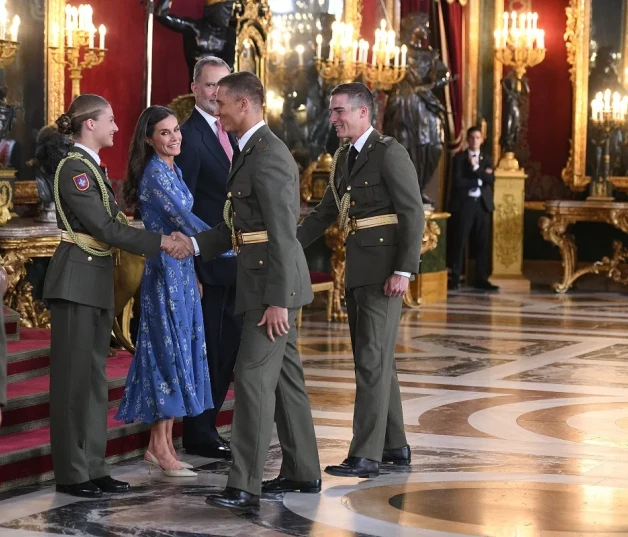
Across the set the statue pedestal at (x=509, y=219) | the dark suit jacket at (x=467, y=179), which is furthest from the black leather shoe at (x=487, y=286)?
the dark suit jacket at (x=467, y=179)

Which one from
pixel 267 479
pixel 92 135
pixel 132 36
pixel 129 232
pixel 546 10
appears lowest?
pixel 267 479

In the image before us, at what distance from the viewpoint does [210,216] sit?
5.27m

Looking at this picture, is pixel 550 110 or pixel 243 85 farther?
pixel 550 110

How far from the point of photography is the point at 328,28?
37.2ft

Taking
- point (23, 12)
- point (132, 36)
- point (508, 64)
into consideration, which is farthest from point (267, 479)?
point (508, 64)

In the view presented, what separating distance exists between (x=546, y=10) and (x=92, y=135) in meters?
10.8

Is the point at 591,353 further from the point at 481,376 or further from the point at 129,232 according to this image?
the point at 129,232

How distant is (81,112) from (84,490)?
1.29 m

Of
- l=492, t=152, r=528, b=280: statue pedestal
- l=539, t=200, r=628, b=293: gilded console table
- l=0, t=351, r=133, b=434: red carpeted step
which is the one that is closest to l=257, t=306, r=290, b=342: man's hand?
l=0, t=351, r=133, b=434: red carpeted step

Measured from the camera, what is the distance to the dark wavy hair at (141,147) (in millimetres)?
4879

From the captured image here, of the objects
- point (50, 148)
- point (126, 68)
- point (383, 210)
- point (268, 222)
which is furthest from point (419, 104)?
point (268, 222)

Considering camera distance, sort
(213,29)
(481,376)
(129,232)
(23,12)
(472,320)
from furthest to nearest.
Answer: (472,320)
(213,29)
(23,12)
(481,376)
(129,232)

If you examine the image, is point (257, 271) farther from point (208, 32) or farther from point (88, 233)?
point (208, 32)

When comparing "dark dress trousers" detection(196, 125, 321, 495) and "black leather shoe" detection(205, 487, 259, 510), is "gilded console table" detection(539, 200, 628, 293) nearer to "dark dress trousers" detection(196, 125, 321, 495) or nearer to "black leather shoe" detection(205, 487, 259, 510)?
"dark dress trousers" detection(196, 125, 321, 495)
